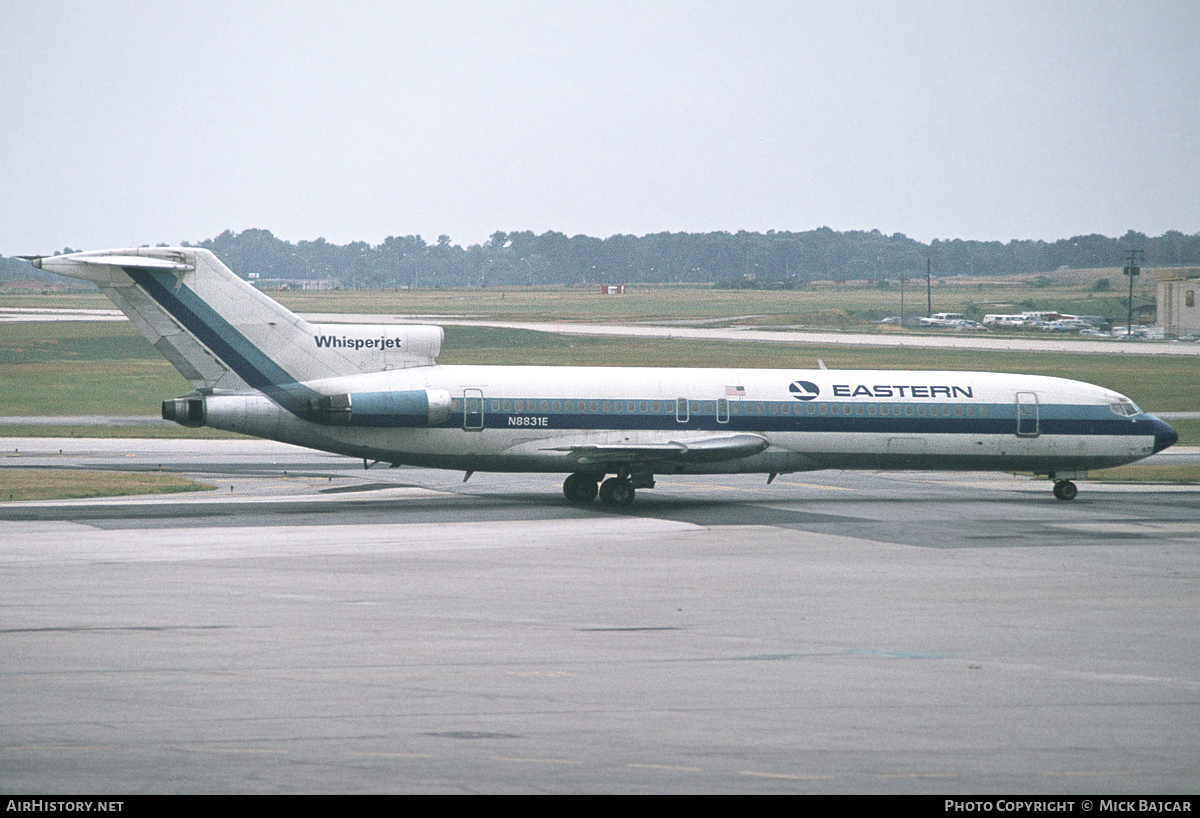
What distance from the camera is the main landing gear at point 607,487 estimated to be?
3044cm

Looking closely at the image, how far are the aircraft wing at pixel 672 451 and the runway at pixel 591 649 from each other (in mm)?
1364

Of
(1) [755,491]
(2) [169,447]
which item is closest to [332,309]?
(2) [169,447]

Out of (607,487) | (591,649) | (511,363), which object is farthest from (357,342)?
(511,363)

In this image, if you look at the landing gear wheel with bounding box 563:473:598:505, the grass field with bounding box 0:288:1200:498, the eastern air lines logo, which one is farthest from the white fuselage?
the grass field with bounding box 0:288:1200:498

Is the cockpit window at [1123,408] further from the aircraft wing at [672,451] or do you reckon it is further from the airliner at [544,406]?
the aircraft wing at [672,451]

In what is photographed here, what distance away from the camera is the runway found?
1159 cm

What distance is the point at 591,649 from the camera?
1631 cm

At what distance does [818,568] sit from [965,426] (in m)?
11.8

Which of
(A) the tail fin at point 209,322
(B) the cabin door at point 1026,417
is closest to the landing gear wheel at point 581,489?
(A) the tail fin at point 209,322

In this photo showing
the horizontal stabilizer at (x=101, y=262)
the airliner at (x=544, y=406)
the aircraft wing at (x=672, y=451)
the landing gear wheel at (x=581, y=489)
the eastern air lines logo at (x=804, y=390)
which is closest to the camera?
the horizontal stabilizer at (x=101, y=262)

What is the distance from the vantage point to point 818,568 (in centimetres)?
2286

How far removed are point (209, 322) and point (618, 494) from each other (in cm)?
1079

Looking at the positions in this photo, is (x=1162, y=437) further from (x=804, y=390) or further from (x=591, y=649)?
(x=591, y=649)
